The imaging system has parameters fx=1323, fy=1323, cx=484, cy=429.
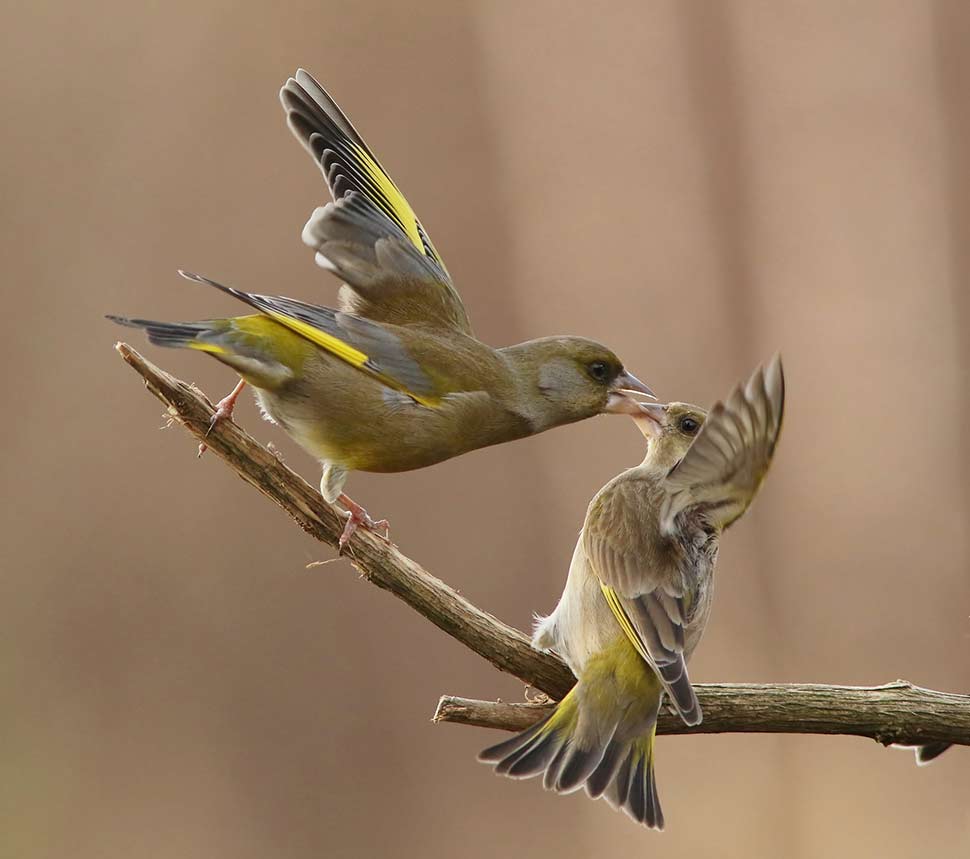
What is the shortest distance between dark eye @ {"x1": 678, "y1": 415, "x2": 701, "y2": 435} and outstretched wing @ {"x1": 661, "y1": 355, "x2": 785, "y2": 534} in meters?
0.57

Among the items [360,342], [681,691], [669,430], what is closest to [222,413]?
[360,342]

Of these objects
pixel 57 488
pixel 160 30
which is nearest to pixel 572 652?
pixel 57 488

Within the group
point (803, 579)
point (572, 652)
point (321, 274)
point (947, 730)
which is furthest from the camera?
point (803, 579)

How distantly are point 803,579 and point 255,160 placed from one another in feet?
11.4

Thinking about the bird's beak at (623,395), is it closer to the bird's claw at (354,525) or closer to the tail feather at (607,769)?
the bird's claw at (354,525)

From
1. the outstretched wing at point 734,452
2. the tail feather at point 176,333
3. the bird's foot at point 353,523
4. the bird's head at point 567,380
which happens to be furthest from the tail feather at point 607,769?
the tail feather at point 176,333

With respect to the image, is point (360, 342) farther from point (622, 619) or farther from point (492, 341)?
point (492, 341)

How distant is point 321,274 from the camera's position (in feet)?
20.8

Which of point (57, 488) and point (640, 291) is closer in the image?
point (57, 488)

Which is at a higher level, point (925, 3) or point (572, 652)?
point (925, 3)

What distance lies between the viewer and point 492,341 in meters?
6.49

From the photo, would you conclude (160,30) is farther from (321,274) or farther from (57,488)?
(57,488)

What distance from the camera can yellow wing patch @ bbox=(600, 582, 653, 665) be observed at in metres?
3.37

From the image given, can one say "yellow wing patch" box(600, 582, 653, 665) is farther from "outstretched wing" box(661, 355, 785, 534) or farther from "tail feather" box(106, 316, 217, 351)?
"tail feather" box(106, 316, 217, 351)
